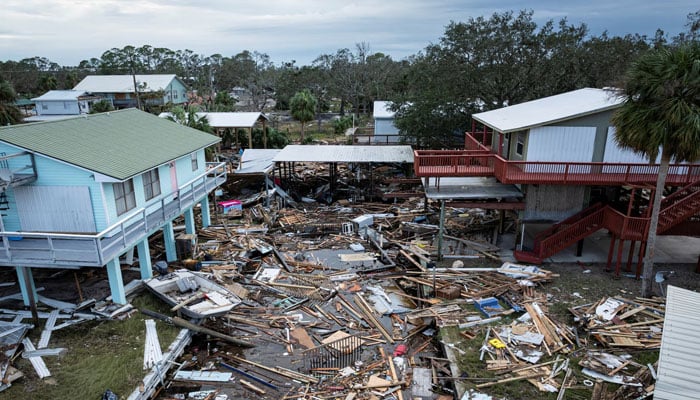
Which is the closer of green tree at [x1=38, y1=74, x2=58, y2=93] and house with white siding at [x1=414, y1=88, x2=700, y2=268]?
house with white siding at [x1=414, y1=88, x2=700, y2=268]

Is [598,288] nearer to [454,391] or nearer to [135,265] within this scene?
[454,391]

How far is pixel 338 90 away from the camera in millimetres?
73500

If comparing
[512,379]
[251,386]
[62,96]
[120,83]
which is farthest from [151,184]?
[120,83]

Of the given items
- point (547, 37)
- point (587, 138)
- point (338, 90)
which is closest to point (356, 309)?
point (587, 138)

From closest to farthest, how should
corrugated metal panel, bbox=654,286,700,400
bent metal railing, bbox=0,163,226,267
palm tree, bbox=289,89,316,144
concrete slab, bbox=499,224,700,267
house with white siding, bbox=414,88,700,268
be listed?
corrugated metal panel, bbox=654,286,700,400, bent metal railing, bbox=0,163,226,267, house with white siding, bbox=414,88,700,268, concrete slab, bbox=499,224,700,267, palm tree, bbox=289,89,316,144

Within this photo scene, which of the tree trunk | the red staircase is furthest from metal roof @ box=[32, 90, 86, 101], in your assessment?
the tree trunk

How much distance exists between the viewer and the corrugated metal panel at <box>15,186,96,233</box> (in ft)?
50.3

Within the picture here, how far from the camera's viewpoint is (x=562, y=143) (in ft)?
66.7

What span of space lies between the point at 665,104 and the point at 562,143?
20.3 ft

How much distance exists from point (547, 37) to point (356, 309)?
26.2m

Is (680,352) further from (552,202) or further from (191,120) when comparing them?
(191,120)

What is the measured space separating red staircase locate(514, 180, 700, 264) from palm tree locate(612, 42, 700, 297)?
3.41 meters

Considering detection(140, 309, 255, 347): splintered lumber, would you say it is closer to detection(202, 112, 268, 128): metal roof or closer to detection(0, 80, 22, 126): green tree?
detection(202, 112, 268, 128): metal roof

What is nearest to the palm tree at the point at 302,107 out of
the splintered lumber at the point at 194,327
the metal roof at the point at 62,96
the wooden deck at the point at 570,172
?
the wooden deck at the point at 570,172
